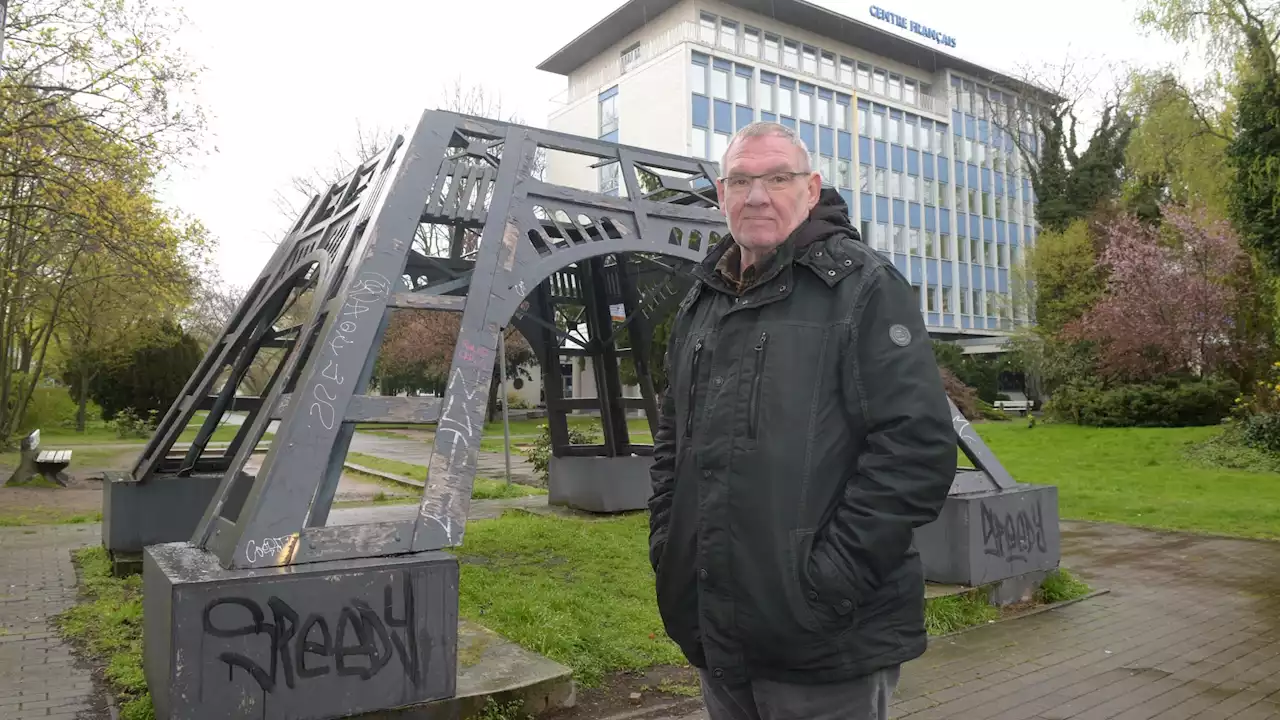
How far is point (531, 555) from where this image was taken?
915 cm

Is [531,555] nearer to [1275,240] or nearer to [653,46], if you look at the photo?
[1275,240]

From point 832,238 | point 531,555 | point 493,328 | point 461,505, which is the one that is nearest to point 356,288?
point 493,328

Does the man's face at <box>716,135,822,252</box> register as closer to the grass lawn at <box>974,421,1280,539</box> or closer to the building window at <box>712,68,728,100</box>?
the grass lawn at <box>974,421,1280,539</box>

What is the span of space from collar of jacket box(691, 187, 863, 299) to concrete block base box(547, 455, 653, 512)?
31.4 feet

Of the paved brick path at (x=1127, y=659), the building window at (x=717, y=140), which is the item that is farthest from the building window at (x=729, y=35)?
the paved brick path at (x=1127, y=659)

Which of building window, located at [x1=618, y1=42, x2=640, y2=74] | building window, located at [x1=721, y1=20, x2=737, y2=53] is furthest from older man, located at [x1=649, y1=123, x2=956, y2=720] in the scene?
building window, located at [x1=618, y1=42, x2=640, y2=74]

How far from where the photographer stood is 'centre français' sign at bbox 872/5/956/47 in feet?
160

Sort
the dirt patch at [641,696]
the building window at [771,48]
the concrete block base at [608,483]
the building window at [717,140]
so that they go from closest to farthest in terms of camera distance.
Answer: the dirt patch at [641,696], the concrete block base at [608,483], the building window at [717,140], the building window at [771,48]

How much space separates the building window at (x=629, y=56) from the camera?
141ft

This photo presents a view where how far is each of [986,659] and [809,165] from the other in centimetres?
469

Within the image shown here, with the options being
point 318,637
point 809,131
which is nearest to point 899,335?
point 318,637

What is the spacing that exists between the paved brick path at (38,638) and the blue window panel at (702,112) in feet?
105

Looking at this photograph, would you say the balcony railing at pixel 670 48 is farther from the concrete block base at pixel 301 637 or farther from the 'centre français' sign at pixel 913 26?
the concrete block base at pixel 301 637

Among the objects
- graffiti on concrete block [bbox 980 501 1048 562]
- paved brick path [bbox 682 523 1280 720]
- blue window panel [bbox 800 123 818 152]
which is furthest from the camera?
blue window panel [bbox 800 123 818 152]
